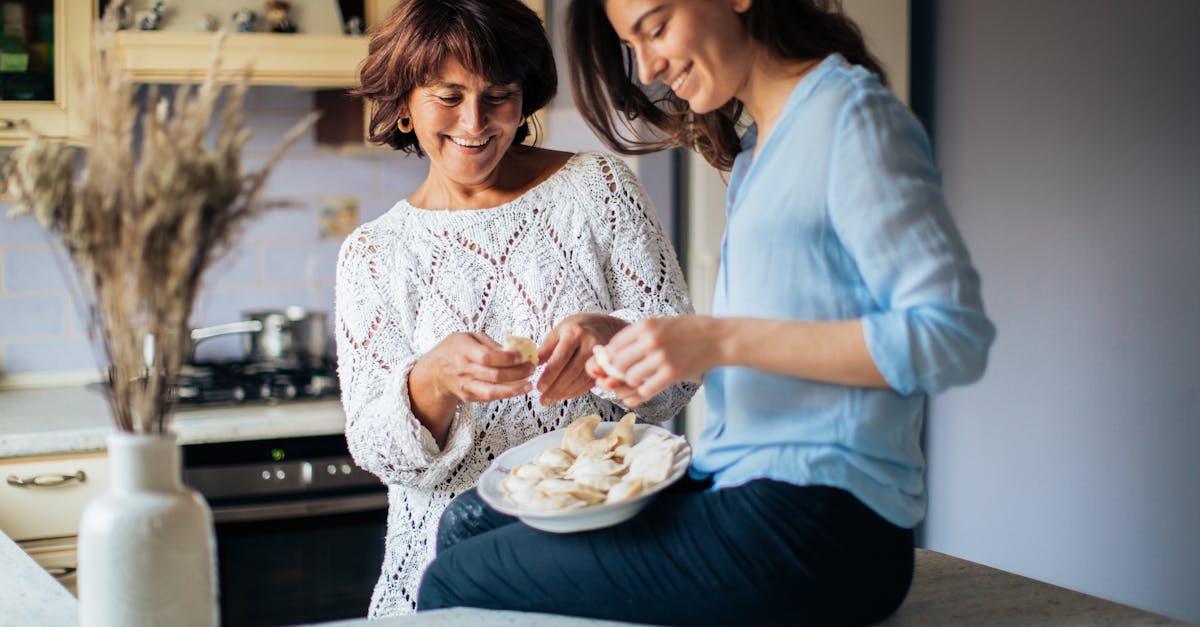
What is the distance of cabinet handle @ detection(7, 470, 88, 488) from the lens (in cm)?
242

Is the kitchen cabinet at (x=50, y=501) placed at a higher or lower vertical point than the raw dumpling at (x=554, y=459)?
lower

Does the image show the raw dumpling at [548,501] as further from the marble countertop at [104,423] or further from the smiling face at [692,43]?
the marble countertop at [104,423]

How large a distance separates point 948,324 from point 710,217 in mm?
1850

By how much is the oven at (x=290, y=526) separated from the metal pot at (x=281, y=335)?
556mm

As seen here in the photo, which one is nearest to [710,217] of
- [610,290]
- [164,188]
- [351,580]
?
[610,290]

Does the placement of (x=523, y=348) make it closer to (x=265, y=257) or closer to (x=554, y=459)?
(x=554, y=459)

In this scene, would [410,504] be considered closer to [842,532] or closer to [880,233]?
[842,532]

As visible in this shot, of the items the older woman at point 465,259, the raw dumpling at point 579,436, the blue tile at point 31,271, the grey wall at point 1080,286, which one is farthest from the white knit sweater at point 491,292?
the blue tile at point 31,271

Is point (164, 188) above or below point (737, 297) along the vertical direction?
above

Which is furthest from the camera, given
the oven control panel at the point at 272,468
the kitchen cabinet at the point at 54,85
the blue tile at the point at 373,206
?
the blue tile at the point at 373,206

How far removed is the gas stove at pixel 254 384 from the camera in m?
2.68

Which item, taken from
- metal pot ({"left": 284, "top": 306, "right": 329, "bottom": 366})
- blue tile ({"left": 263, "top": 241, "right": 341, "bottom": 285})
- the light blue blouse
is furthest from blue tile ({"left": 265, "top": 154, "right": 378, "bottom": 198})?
the light blue blouse

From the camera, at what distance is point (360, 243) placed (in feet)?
5.86

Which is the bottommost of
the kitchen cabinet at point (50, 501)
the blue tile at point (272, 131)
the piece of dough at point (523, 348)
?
the kitchen cabinet at point (50, 501)
